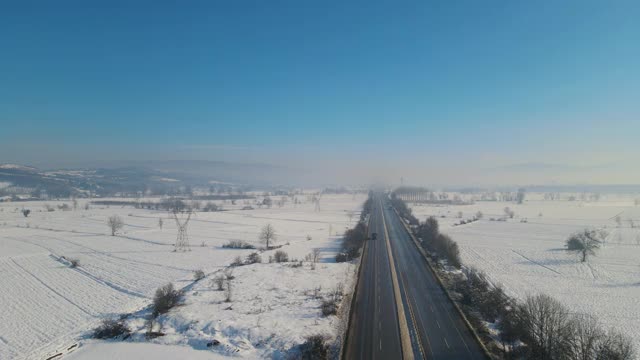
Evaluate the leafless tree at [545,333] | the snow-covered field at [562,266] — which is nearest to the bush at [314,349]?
the leafless tree at [545,333]

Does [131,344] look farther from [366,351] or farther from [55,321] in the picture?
[366,351]

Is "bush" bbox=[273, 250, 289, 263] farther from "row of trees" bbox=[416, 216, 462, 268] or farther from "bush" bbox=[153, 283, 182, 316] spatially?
"row of trees" bbox=[416, 216, 462, 268]

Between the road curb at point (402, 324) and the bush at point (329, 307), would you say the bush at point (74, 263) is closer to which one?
the bush at point (329, 307)

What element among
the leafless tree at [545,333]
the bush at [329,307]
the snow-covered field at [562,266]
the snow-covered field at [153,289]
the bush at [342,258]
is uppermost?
the leafless tree at [545,333]

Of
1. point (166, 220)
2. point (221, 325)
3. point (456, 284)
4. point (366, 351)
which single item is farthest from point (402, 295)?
point (166, 220)

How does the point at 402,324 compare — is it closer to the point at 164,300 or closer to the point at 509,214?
the point at 164,300

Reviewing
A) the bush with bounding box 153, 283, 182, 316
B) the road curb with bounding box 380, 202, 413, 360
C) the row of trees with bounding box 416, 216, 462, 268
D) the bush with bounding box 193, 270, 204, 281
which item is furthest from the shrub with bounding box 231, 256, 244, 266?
the row of trees with bounding box 416, 216, 462, 268
